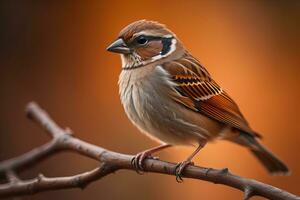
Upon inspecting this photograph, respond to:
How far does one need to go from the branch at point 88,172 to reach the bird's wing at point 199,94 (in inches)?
22.5

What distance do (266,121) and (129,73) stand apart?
116 inches

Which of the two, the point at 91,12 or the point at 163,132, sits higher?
the point at 91,12

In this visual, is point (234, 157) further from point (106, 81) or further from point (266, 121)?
point (106, 81)

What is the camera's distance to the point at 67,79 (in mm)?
6117

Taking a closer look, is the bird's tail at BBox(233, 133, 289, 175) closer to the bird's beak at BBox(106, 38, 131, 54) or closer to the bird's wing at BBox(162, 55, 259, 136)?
the bird's wing at BBox(162, 55, 259, 136)

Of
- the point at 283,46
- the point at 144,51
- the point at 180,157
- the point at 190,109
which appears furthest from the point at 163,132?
A: the point at 283,46

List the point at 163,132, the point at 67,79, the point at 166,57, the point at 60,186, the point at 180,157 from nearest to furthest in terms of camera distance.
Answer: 1. the point at 60,186
2. the point at 163,132
3. the point at 166,57
4. the point at 180,157
5. the point at 67,79

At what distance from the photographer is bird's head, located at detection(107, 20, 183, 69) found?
11.0 feet

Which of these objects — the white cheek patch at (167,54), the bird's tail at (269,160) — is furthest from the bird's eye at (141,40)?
the bird's tail at (269,160)

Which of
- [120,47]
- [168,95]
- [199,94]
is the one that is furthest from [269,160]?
[120,47]

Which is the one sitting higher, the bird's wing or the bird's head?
the bird's head

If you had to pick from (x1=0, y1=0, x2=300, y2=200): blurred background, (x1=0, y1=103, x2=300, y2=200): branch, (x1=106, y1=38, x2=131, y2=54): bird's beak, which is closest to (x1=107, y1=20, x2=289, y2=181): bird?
(x1=106, y1=38, x2=131, y2=54): bird's beak

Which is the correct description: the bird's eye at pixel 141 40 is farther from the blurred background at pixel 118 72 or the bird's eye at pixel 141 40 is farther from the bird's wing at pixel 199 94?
the blurred background at pixel 118 72

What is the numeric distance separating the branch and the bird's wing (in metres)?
0.57
